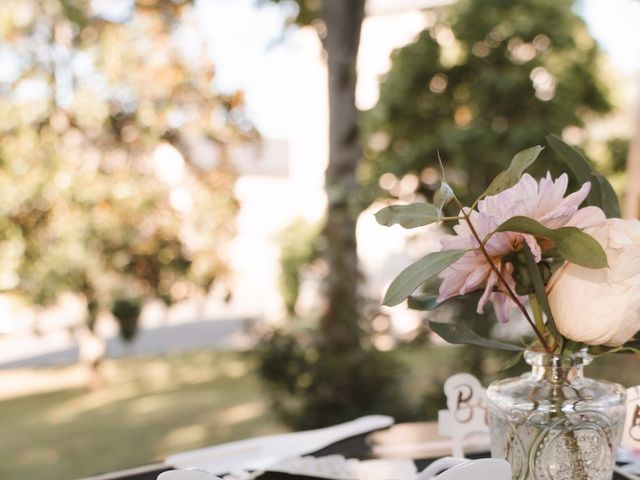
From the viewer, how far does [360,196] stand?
8.99 ft

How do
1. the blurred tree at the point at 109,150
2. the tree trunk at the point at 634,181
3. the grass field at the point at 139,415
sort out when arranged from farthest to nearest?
the blurred tree at the point at 109,150
the grass field at the point at 139,415
the tree trunk at the point at 634,181

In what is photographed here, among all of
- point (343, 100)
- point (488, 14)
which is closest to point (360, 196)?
point (343, 100)

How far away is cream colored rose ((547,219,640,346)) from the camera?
2.22 ft

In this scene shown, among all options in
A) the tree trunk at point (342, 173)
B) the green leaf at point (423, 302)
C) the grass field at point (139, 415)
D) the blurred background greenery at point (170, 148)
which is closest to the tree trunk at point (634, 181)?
the blurred background greenery at point (170, 148)

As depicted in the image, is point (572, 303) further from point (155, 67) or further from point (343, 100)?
point (155, 67)

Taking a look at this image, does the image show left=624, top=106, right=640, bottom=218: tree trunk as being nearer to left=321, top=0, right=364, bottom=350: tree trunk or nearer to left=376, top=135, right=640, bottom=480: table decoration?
left=321, top=0, right=364, bottom=350: tree trunk

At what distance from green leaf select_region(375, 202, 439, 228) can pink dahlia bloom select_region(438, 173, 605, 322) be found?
0.11ft

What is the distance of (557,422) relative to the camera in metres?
0.71

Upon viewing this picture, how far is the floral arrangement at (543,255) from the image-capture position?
0.67 metres

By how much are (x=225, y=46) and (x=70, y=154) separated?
1055mm

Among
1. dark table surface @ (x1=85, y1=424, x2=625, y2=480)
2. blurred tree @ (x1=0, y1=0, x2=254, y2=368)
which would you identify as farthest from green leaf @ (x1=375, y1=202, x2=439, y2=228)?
blurred tree @ (x1=0, y1=0, x2=254, y2=368)

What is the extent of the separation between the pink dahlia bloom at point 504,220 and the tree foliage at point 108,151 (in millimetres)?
3618

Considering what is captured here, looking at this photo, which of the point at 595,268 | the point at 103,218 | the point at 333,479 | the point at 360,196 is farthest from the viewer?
the point at 103,218

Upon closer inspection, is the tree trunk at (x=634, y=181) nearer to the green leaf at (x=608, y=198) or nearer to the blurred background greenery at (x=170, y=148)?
the blurred background greenery at (x=170, y=148)
